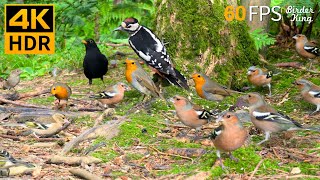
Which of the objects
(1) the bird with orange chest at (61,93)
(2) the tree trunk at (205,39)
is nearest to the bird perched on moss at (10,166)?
(1) the bird with orange chest at (61,93)

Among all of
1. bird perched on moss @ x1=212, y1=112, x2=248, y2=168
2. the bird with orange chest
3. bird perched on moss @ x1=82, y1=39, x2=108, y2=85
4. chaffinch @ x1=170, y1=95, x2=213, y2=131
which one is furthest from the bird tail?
bird perched on moss @ x1=212, y1=112, x2=248, y2=168

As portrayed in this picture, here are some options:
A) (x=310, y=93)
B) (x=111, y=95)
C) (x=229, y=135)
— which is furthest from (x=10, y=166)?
(x=310, y=93)

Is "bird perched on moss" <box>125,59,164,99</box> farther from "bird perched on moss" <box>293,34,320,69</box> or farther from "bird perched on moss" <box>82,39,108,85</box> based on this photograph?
"bird perched on moss" <box>293,34,320,69</box>

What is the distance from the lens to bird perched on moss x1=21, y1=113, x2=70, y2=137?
691 centimetres

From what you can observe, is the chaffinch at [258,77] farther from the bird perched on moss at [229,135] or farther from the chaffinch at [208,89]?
the bird perched on moss at [229,135]

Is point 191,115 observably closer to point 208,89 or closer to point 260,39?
point 208,89

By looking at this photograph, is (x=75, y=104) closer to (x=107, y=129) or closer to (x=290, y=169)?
(x=107, y=129)

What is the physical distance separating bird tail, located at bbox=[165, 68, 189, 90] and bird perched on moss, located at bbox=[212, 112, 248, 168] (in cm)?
289

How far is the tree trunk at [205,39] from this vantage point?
915 cm

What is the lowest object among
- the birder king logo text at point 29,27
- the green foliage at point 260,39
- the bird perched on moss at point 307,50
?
the birder king logo text at point 29,27

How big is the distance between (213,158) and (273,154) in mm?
698

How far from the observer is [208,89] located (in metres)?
8.20

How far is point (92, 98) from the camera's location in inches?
329

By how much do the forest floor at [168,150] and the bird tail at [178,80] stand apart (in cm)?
41
